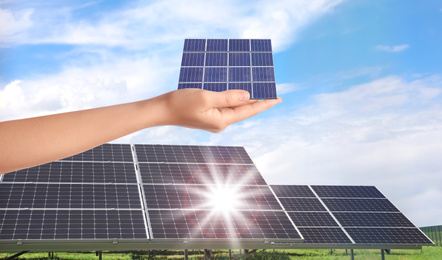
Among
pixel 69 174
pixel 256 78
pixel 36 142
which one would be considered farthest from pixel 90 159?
pixel 36 142

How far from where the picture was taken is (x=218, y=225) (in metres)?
13.3

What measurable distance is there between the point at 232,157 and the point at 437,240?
15816 millimetres

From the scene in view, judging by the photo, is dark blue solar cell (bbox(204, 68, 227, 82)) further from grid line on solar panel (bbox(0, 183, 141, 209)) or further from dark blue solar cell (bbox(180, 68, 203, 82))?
grid line on solar panel (bbox(0, 183, 141, 209))

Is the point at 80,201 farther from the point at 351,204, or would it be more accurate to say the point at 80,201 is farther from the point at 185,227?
the point at 351,204

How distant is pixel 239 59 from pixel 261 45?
128 cm

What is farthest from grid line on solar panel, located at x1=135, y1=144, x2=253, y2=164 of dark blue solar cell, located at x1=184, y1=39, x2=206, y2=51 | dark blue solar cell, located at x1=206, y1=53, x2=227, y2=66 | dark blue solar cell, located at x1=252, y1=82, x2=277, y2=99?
dark blue solar cell, located at x1=184, y1=39, x2=206, y2=51

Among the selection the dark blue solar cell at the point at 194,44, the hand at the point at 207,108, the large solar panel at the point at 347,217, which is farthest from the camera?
the dark blue solar cell at the point at 194,44

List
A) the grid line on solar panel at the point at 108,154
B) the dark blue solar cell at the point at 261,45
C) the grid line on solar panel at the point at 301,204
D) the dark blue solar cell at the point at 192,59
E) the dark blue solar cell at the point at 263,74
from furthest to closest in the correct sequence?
the grid line on solar panel at the point at 301,204
the dark blue solar cell at the point at 261,45
the dark blue solar cell at the point at 192,59
the grid line on solar panel at the point at 108,154
the dark blue solar cell at the point at 263,74

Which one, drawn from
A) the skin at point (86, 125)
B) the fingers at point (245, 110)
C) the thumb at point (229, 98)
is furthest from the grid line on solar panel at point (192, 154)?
the skin at point (86, 125)

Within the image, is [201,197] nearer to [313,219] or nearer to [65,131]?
[313,219]

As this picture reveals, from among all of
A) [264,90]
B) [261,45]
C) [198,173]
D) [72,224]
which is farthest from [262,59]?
[72,224]

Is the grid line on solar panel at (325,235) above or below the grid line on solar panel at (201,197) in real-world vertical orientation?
below

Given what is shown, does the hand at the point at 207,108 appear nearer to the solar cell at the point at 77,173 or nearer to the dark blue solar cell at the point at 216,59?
the solar cell at the point at 77,173

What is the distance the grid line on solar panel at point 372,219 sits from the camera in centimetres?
1855
